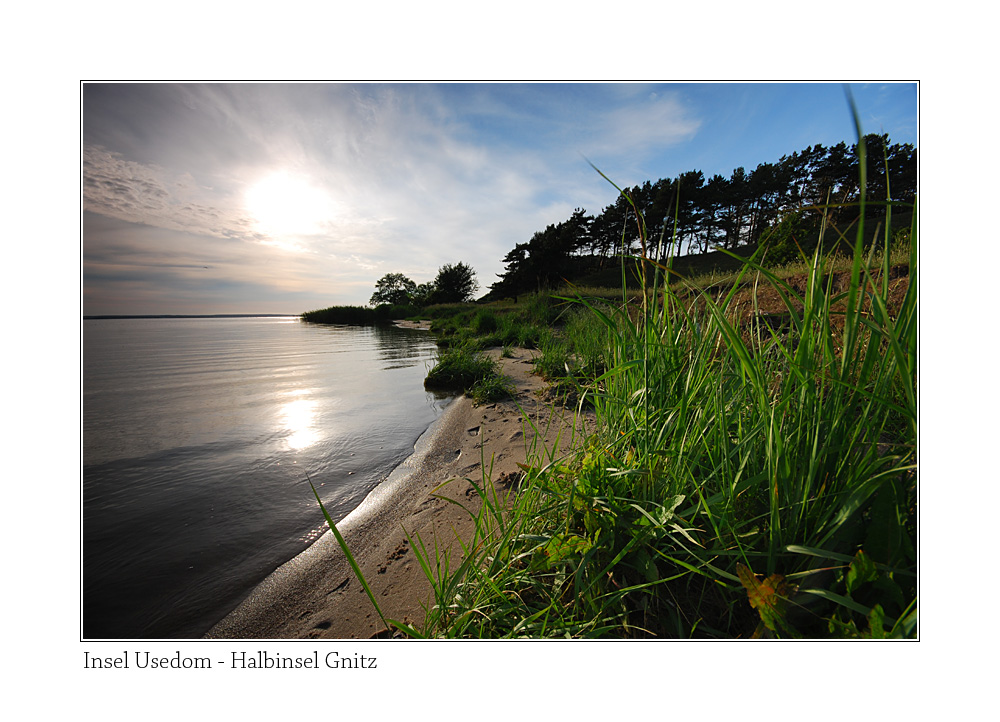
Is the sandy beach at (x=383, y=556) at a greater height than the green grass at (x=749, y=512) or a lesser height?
lesser

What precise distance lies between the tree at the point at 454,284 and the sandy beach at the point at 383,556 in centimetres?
2567

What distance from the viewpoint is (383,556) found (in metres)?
1.61

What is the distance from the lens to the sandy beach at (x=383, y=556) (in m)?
1.30

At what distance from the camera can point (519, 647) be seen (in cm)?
90

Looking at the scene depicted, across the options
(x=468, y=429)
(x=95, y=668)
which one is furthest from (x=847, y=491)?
(x=468, y=429)

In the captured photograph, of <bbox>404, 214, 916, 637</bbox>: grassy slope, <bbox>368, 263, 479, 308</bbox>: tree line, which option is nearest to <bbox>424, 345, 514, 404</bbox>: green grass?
<bbox>404, 214, 916, 637</bbox>: grassy slope

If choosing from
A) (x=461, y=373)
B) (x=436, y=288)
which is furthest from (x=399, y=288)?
(x=461, y=373)

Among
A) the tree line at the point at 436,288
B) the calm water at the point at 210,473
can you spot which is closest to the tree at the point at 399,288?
the tree line at the point at 436,288

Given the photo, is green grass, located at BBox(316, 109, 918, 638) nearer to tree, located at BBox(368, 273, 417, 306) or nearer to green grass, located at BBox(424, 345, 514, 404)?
green grass, located at BBox(424, 345, 514, 404)

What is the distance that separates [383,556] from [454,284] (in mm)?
29361

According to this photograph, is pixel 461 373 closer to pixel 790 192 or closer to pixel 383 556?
pixel 383 556

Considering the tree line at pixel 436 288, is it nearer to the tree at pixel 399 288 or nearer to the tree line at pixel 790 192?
the tree at pixel 399 288
